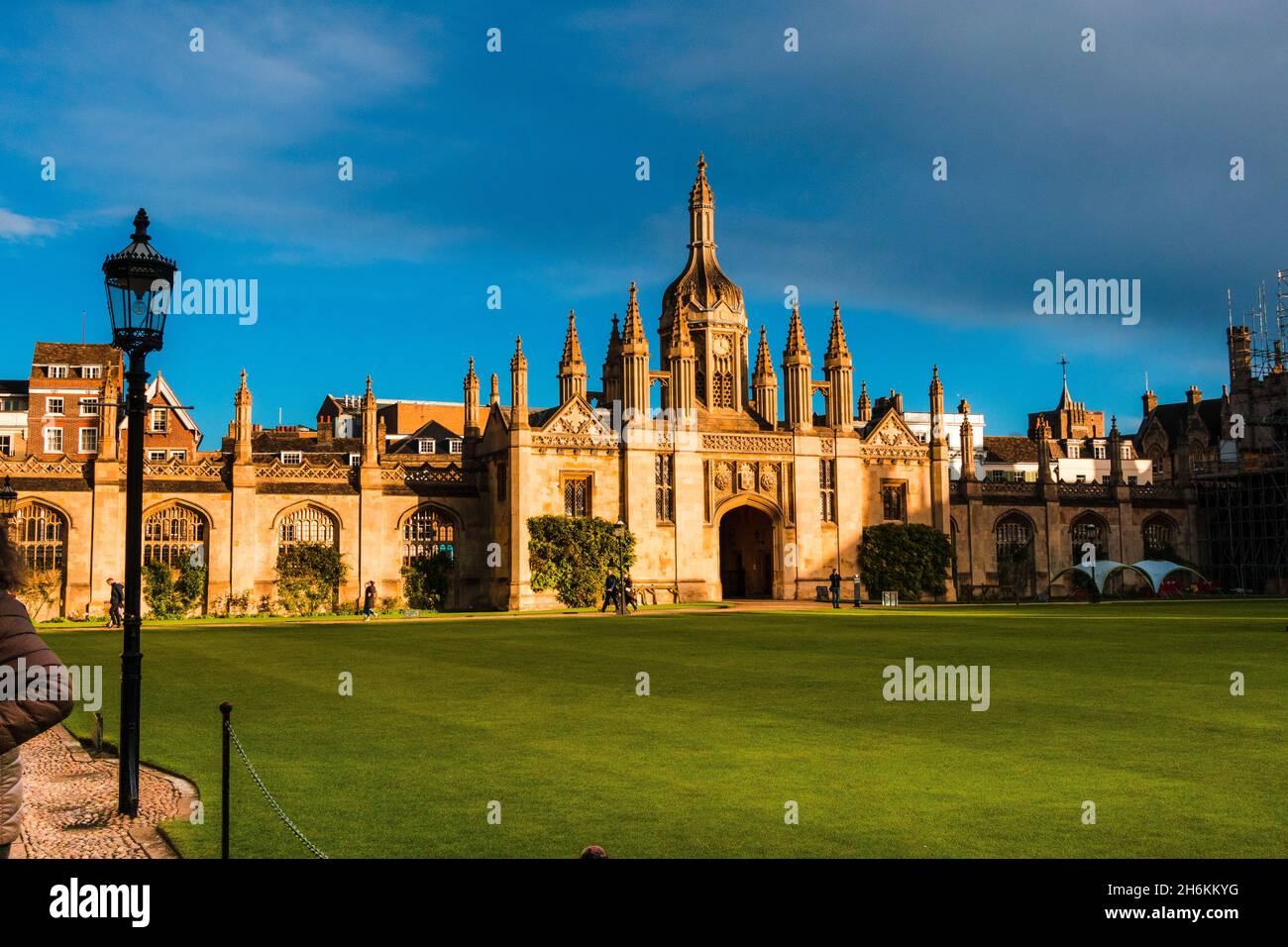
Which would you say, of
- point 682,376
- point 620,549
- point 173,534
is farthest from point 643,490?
point 173,534

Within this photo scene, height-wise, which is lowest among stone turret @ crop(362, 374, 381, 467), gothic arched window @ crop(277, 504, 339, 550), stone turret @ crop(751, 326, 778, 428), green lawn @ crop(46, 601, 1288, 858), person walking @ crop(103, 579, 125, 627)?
green lawn @ crop(46, 601, 1288, 858)

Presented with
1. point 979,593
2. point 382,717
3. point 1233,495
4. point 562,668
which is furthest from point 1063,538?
point 382,717

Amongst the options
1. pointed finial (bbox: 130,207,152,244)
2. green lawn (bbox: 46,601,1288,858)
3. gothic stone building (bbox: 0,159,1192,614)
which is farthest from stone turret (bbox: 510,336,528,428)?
pointed finial (bbox: 130,207,152,244)

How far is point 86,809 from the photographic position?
1065 cm

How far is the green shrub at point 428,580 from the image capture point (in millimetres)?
54188

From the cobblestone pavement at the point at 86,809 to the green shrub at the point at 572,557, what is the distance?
1517 inches

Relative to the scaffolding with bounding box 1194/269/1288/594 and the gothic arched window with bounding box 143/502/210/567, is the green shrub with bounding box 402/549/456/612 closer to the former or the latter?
the gothic arched window with bounding box 143/502/210/567

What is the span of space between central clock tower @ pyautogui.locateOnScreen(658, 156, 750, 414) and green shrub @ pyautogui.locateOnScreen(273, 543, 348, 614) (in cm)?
2017

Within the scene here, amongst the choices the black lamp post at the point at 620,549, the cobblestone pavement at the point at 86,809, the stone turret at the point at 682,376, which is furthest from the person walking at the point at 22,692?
the stone turret at the point at 682,376

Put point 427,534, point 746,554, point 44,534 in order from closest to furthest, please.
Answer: point 44,534 → point 427,534 → point 746,554

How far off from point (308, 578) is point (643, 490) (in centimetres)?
1521

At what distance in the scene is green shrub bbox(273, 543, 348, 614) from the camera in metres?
51.7

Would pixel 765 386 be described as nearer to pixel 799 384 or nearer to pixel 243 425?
pixel 799 384

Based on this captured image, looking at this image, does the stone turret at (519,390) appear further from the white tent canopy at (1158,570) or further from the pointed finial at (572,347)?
the white tent canopy at (1158,570)
